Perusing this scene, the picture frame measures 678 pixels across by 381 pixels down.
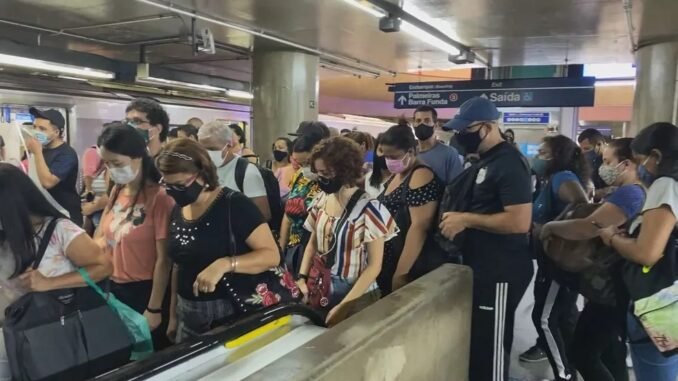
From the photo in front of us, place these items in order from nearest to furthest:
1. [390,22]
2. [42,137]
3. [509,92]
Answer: [42,137]
[390,22]
[509,92]

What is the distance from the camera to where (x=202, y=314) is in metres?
2.24

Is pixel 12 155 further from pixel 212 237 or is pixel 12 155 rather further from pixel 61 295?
pixel 212 237

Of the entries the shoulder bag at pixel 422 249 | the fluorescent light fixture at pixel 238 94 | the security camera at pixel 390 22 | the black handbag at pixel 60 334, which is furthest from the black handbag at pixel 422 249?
the fluorescent light fixture at pixel 238 94

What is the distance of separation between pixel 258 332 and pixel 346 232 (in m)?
0.73

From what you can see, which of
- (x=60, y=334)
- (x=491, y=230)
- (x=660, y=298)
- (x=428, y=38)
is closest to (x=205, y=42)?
(x=428, y=38)

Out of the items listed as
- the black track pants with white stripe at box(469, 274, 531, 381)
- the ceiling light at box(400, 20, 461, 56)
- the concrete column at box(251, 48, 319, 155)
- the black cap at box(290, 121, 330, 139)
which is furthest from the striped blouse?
the concrete column at box(251, 48, 319, 155)

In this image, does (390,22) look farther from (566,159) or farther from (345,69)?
(345,69)

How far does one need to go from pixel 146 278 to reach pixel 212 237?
504 millimetres

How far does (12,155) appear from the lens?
2.17 m

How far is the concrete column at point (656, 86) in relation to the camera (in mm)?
7027

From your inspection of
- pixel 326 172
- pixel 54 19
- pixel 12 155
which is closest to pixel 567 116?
pixel 54 19

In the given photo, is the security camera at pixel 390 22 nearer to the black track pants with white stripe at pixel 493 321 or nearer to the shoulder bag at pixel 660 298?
the black track pants with white stripe at pixel 493 321

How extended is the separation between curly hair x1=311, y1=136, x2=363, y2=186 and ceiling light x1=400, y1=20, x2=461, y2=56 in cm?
407

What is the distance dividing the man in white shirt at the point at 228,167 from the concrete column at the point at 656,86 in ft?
18.8
